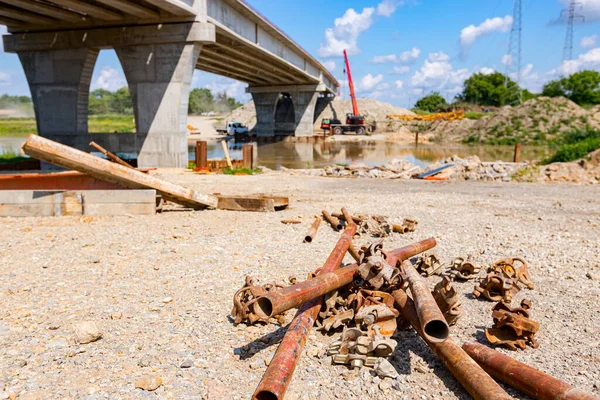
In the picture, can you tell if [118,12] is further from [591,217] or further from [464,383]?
[464,383]

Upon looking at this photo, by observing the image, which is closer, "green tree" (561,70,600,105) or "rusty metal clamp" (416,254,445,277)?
"rusty metal clamp" (416,254,445,277)

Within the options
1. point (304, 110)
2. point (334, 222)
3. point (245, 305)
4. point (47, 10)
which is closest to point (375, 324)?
point (245, 305)

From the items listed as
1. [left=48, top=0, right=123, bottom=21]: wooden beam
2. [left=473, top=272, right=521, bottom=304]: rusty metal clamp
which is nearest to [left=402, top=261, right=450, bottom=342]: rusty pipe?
[left=473, top=272, right=521, bottom=304]: rusty metal clamp

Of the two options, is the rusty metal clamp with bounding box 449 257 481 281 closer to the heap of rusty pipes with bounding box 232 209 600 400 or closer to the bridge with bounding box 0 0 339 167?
the heap of rusty pipes with bounding box 232 209 600 400

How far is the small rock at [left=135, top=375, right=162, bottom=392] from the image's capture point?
10.3 feet

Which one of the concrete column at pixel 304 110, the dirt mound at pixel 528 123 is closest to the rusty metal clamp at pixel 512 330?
the dirt mound at pixel 528 123

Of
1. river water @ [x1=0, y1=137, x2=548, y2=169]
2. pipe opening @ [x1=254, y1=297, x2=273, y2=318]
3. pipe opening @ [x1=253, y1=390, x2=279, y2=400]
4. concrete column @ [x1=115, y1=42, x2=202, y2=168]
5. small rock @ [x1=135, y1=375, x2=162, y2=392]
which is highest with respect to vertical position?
concrete column @ [x1=115, y1=42, x2=202, y2=168]

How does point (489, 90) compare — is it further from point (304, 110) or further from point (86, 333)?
point (86, 333)

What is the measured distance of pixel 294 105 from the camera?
5691 cm

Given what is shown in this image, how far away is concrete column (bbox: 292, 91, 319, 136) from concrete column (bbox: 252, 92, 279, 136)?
10.3 feet

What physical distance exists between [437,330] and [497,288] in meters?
2.03

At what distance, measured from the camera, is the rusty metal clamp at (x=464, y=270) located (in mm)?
5591

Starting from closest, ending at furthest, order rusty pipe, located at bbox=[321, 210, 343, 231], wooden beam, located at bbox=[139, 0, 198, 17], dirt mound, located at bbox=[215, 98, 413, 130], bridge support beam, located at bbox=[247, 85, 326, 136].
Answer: rusty pipe, located at bbox=[321, 210, 343, 231] → wooden beam, located at bbox=[139, 0, 198, 17] → bridge support beam, located at bbox=[247, 85, 326, 136] → dirt mound, located at bbox=[215, 98, 413, 130]

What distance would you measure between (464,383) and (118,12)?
20581mm
